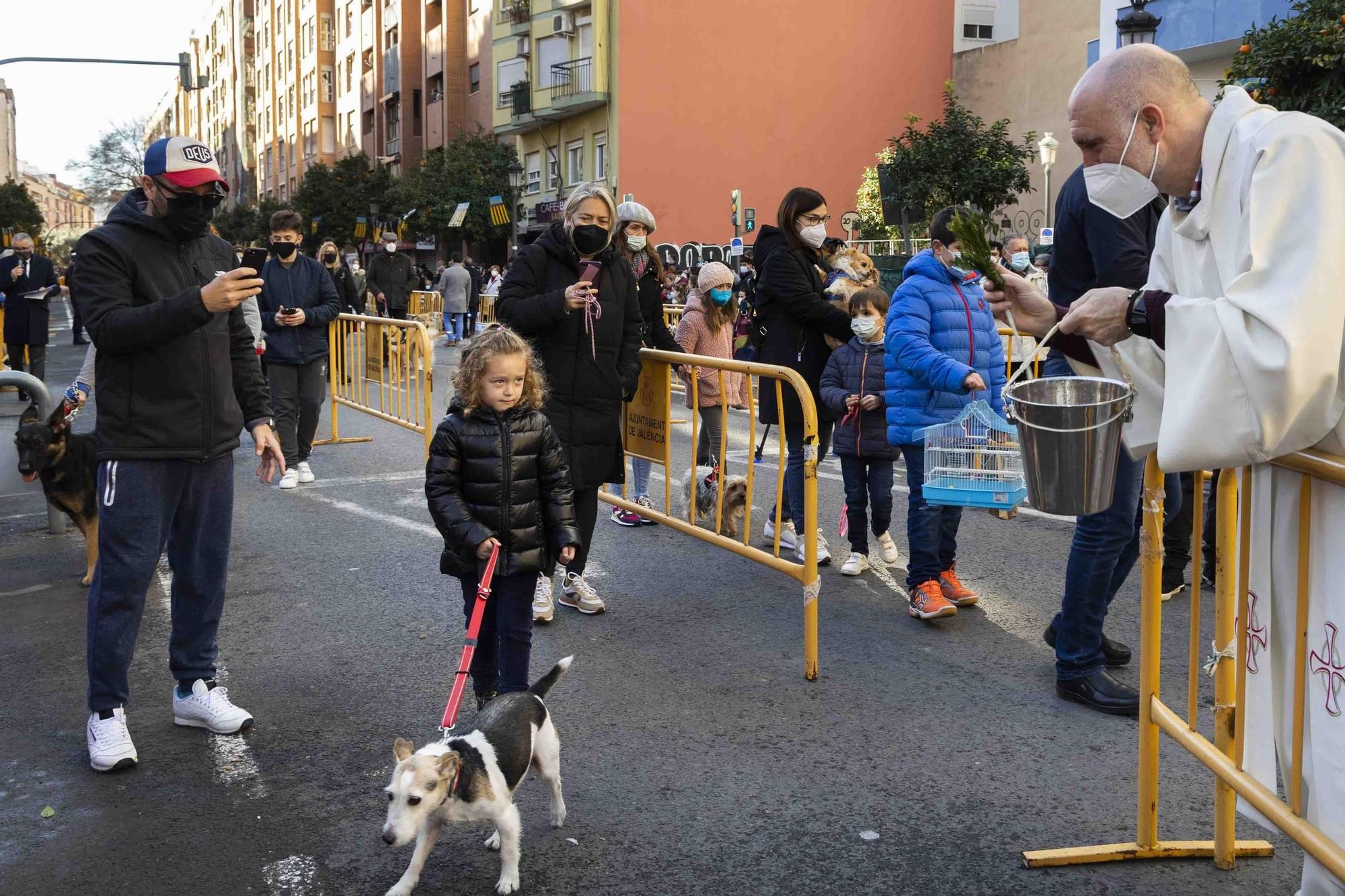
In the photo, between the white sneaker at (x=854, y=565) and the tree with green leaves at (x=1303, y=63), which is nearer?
the white sneaker at (x=854, y=565)

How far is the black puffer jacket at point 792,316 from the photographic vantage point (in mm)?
7035

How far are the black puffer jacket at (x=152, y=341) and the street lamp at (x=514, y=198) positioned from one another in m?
36.7

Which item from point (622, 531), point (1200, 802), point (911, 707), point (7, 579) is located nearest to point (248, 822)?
point (911, 707)

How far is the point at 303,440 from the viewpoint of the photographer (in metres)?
10.5

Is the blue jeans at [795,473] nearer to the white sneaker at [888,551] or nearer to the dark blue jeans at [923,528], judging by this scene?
the white sneaker at [888,551]

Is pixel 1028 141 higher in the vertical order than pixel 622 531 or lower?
higher

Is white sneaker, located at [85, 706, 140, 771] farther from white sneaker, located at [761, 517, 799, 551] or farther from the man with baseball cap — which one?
white sneaker, located at [761, 517, 799, 551]

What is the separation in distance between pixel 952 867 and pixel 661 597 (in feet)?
10.6

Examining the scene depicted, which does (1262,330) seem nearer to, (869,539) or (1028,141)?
(869,539)

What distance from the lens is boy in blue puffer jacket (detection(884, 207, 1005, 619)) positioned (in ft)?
19.9

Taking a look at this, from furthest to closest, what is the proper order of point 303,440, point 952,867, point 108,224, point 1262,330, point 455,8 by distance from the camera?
point 455,8, point 303,440, point 108,224, point 952,867, point 1262,330

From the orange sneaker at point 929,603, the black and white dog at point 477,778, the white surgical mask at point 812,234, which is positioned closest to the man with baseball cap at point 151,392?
the black and white dog at point 477,778

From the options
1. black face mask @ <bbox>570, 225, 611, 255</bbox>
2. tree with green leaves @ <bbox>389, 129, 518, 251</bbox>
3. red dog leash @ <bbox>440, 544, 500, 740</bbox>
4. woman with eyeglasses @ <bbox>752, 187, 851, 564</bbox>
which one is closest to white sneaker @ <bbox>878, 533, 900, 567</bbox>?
woman with eyeglasses @ <bbox>752, 187, 851, 564</bbox>

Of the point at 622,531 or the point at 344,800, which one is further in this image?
→ the point at 622,531
